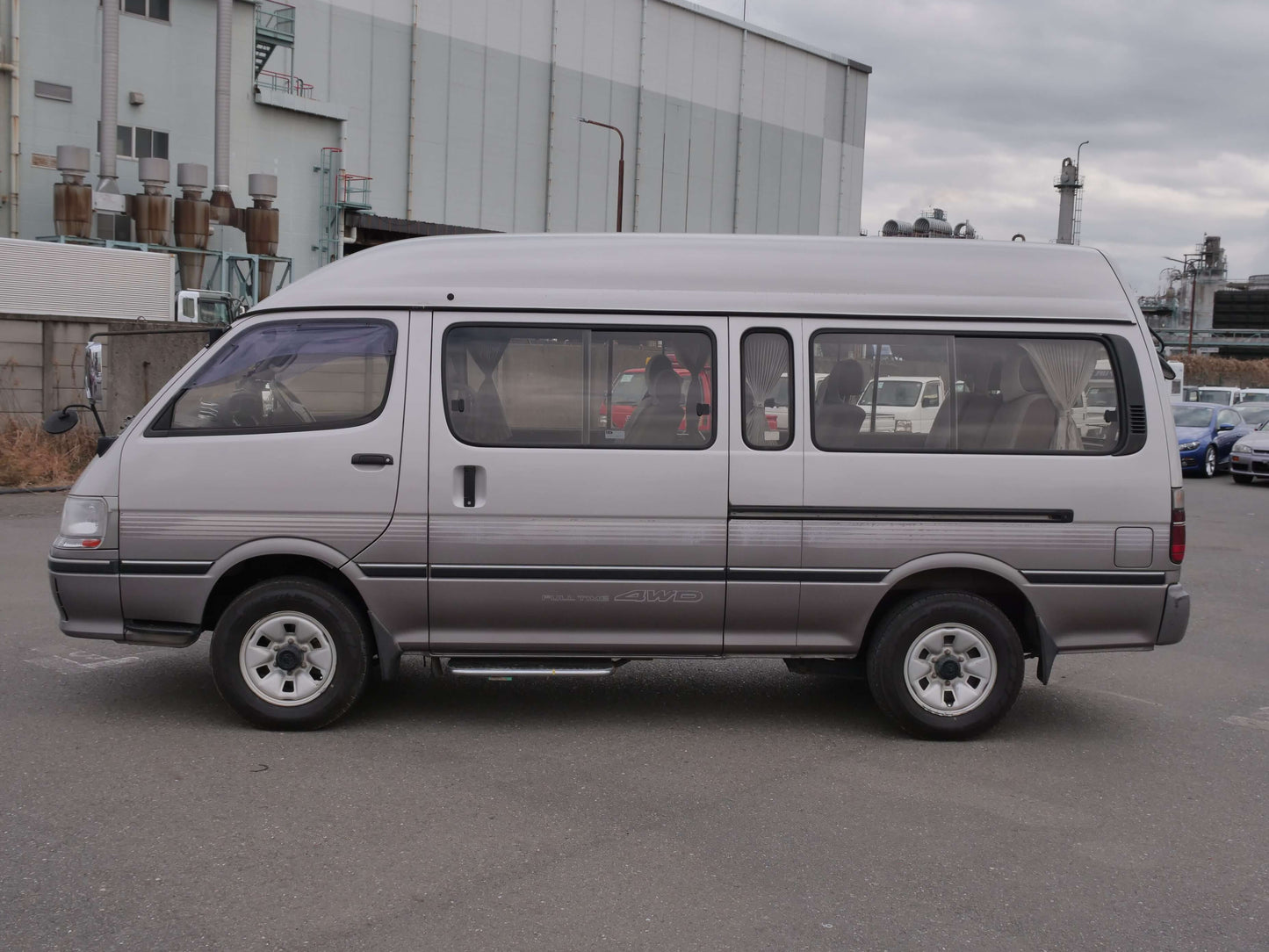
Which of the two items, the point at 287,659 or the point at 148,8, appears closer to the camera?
the point at 287,659

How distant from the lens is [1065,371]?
20.3 feet

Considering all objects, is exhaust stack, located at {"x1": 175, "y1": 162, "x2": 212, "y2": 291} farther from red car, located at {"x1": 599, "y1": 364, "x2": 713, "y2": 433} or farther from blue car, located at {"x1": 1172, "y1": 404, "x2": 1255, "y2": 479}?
red car, located at {"x1": 599, "y1": 364, "x2": 713, "y2": 433}

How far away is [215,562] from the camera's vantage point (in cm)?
593

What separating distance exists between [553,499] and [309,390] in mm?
1262

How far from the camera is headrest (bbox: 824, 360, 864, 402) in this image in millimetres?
6043

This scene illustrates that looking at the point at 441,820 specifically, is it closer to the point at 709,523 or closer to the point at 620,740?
the point at 620,740

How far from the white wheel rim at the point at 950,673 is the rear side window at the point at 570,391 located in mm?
1479

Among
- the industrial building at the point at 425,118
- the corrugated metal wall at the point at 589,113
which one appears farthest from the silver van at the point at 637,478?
the corrugated metal wall at the point at 589,113

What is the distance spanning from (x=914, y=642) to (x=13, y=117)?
115 feet

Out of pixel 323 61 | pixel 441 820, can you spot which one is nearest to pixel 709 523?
pixel 441 820

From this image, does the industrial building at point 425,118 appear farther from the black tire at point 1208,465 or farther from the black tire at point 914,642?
the black tire at point 914,642

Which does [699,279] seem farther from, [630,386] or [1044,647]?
[1044,647]

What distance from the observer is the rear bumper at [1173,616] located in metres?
6.13

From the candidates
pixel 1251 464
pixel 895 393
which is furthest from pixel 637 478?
pixel 1251 464
